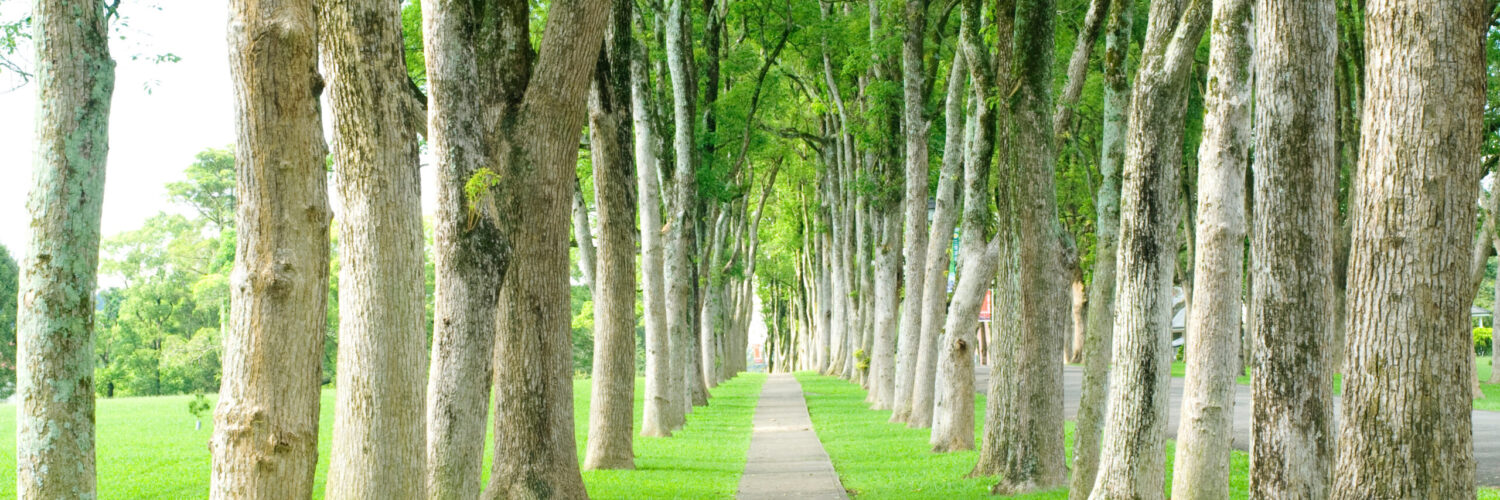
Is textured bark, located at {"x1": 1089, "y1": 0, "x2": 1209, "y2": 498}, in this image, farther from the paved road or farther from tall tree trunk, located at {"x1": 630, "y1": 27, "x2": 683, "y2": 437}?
tall tree trunk, located at {"x1": 630, "y1": 27, "x2": 683, "y2": 437}

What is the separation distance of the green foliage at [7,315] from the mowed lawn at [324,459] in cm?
1723

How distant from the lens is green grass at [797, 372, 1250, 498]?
11648 millimetres

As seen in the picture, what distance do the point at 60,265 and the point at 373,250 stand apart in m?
1.64

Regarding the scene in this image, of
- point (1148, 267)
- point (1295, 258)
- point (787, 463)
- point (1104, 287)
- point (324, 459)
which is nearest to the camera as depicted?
point (1295, 258)

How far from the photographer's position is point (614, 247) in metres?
13.1

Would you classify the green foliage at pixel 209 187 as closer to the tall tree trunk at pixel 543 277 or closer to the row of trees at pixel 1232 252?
the row of trees at pixel 1232 252

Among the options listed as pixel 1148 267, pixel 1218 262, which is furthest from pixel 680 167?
pixel 1218 262

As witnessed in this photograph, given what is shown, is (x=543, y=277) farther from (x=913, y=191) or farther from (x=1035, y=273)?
(x=913, y=191)

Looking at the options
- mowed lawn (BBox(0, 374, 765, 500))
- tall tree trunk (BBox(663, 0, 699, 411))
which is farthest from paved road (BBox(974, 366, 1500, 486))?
→ tall tree trunk (BBox(663, 0, 699, 411))

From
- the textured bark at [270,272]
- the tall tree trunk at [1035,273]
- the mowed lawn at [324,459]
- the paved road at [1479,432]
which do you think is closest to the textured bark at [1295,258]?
the paved road at [1479,432]

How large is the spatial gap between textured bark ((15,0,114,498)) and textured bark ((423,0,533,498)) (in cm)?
206

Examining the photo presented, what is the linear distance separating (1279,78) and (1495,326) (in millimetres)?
25765

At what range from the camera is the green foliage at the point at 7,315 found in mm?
40094

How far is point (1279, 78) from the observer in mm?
6609
